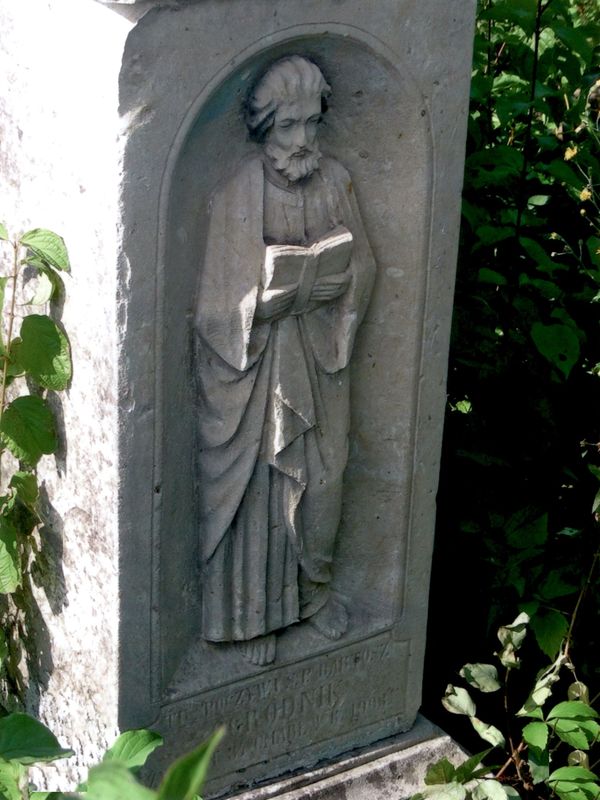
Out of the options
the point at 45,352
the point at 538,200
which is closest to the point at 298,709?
the point at 45,352

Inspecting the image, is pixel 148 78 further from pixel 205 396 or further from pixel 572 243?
pixel 572 243

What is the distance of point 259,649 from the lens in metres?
3.39

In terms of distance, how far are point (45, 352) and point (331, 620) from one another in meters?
1.01

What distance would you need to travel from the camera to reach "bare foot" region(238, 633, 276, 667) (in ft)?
11.1

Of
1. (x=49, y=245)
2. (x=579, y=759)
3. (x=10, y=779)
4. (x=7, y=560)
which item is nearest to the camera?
(x=10, y=779)

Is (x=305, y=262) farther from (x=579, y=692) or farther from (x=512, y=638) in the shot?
(x=579, y=692)

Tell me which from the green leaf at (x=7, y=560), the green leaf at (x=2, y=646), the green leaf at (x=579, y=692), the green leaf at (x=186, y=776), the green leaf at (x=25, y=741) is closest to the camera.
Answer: the green leaf at (x=186, y=776)

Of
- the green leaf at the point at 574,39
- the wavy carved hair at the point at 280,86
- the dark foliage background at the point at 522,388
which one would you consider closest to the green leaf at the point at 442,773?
the dark foliage background at the point at 522,388

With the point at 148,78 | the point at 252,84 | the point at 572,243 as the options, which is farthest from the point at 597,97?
the point at 148,78

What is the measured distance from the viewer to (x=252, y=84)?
9.43 ft

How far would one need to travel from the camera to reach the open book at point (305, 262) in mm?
2955

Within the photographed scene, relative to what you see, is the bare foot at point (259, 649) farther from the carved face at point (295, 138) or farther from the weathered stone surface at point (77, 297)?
the carved face at point (295, 138)

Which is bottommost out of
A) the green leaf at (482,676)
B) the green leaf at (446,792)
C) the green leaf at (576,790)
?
the green leaf at (576,790)

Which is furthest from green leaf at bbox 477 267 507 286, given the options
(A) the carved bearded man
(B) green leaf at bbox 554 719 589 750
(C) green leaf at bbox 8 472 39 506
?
(C) green leaf at bbox 8 472 39 506
